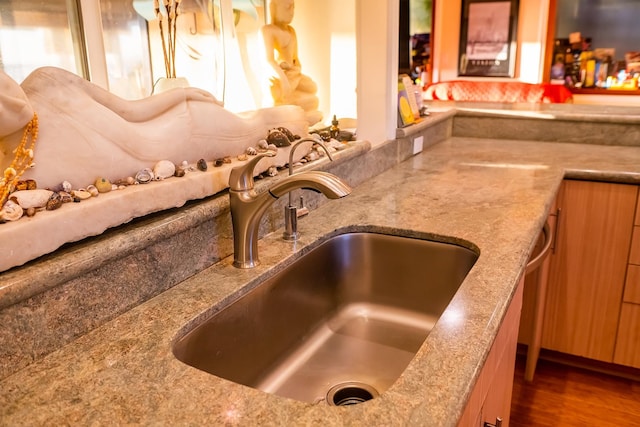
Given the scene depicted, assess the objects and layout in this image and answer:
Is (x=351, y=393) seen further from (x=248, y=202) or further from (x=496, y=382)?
(x=248, y=202)

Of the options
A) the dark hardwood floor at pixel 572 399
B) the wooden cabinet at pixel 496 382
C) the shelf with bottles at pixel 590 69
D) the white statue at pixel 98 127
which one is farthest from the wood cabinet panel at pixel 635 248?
the shelf with bottles at pixel 590 69

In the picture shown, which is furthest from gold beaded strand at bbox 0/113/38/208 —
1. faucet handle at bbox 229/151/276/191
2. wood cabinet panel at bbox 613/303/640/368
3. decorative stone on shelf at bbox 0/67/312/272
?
wood cabinet panel at bbox 613/303/640/368

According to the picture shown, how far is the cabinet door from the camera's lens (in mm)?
1832

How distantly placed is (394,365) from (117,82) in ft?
3.20

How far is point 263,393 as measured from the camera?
69 cm

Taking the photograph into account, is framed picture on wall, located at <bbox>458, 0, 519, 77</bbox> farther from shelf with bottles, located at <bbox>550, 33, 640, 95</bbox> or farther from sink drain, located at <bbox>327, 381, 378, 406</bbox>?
sink drain, located at <bbox>327, 381, 378, 406</bbox>

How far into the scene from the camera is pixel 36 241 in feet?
2.42

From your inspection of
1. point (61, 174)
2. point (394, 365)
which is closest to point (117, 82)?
point (61, 174)

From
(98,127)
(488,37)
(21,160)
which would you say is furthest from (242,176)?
(488,37)

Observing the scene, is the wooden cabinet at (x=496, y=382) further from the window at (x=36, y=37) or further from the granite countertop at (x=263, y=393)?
the window at (x=36, y=37)

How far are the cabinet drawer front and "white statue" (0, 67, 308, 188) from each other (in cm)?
153

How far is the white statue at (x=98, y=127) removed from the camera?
30.1 inches

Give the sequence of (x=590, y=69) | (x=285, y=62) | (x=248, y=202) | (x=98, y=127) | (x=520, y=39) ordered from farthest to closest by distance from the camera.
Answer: (x=520, y=39)
(x=590, y=69)
(x=285, y=62)
(x=248, y=202)
(x=98, y=127)

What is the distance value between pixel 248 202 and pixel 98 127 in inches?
11.9
